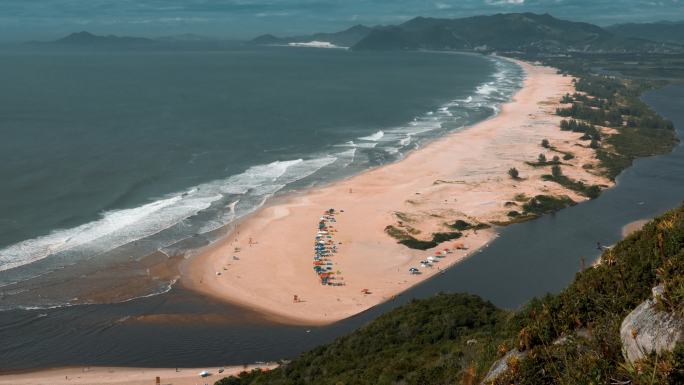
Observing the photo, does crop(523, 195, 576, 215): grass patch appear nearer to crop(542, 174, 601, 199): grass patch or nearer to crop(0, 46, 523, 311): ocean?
crop(542, 174, 601, 199): grass patch

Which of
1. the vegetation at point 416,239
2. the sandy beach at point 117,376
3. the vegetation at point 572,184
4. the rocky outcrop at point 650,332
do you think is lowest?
the sandy beach at point 117,376

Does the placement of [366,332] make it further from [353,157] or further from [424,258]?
[353,157]

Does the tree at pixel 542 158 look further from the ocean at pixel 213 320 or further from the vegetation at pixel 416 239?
the vegetation at pixel 416 239

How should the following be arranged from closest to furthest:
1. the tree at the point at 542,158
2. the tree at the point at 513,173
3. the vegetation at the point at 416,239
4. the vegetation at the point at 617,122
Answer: the vegetation at the point at 416,239, the tree at the point at 513,173, the tree at the point at 542,158, the vegetation at the point at 617,122

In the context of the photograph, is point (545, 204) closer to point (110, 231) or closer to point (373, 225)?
point (373, 225)

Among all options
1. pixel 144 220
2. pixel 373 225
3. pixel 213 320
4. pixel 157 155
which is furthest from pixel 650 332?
pixel 157 155

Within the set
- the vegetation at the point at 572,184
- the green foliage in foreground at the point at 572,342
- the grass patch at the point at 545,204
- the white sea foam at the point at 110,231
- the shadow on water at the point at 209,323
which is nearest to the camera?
the green foliage in foreground at the point at 572,342

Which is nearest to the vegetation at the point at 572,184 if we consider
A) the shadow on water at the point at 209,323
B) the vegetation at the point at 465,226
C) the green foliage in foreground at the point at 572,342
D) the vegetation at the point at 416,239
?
the shadow on water at the point at 209,323

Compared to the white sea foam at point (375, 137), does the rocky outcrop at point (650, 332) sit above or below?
above
